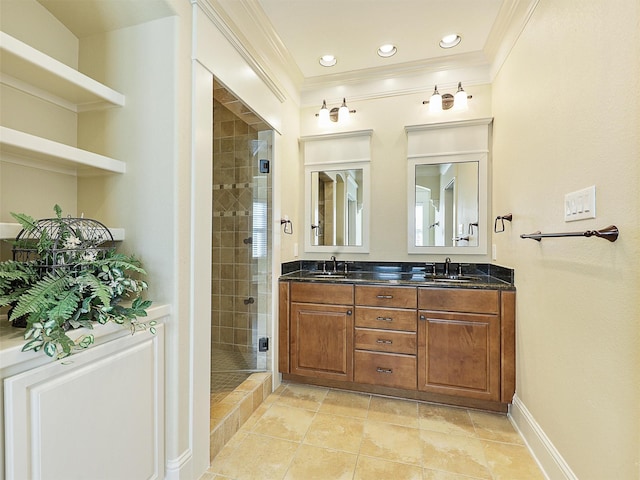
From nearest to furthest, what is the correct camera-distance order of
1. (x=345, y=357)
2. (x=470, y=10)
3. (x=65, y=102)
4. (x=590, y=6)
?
1. (x=590, y=6)
2. (x=65, y=102)
3. (x=470, y=10)
4. (x=345, y=357)

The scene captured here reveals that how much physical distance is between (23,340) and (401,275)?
236 centimetres

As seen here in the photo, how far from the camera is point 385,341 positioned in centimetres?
220

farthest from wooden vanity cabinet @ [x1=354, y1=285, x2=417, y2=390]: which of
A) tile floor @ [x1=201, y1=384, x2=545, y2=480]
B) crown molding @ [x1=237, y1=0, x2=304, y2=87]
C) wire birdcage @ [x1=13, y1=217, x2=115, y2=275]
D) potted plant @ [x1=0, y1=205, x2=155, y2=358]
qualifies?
crown molding @ [x1=237, y1=0, x2=304, y2=87]

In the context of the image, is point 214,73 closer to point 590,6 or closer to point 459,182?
point 590,6

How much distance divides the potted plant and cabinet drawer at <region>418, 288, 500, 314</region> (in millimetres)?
1724

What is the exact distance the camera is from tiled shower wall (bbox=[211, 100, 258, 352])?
2.54 meters

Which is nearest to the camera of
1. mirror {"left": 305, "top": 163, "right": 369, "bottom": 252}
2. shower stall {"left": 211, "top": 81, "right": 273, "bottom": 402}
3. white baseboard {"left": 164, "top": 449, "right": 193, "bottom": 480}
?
white baseboard {"left": 164, "top": 449, "right": 193, "bottom": 480}

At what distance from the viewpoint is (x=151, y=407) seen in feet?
4.19

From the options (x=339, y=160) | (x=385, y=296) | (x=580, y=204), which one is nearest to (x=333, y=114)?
(x=339, y=160)

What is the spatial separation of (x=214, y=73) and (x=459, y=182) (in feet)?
6.70

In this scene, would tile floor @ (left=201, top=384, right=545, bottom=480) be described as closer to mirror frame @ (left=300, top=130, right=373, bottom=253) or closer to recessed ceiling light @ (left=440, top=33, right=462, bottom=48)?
mirror frame @ (left=300, top=130, right=373, bottom=253)

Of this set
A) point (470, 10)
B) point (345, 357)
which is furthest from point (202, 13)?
point (345, 357)

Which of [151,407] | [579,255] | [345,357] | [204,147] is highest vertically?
[204,147]

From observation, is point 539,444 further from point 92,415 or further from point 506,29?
point 506,29
